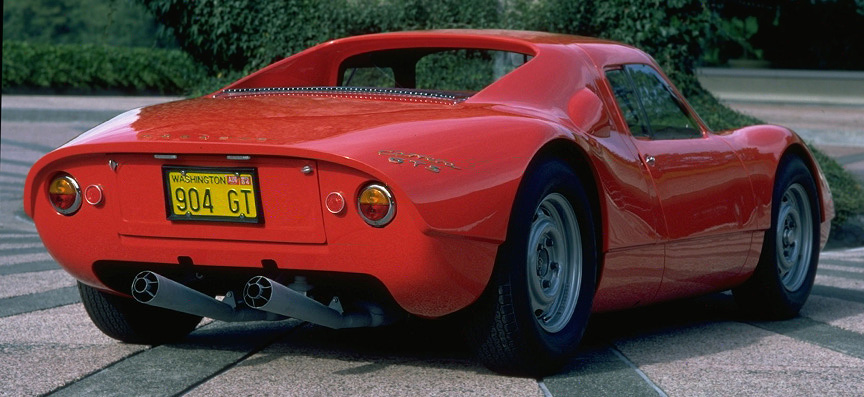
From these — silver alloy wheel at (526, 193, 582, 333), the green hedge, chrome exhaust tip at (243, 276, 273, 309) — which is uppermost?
chrome exhaust tip at (243, 276, 273, 309)

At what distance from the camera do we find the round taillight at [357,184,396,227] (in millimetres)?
3875

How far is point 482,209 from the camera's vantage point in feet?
13.1

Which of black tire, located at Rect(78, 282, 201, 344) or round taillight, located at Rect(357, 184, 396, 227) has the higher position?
round taillight, located at Rect(357, 184, 396, 227)

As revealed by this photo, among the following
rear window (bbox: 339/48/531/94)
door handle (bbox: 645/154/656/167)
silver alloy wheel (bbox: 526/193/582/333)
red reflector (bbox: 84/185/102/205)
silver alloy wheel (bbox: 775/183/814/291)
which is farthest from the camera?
silver alloy wheel (bbox: 775/183/814/291)

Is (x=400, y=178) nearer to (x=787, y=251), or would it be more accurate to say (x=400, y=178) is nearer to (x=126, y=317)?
(x=126, y=317)

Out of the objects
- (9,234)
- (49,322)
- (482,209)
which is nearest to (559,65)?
(482,209)

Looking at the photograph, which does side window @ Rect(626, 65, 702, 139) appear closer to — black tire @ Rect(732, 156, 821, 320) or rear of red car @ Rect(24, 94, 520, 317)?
black tire @ Rect(732, 156, 821, 320)

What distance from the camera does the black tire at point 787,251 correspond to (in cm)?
600

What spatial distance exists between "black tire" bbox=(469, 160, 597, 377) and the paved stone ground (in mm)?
98

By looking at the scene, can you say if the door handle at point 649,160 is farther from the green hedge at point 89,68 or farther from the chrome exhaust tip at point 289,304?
the green hedge at point 89,68

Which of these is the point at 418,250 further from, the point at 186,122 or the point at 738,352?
the point at 738,352

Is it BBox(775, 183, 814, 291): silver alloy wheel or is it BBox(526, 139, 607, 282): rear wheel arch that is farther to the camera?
BBox(775, 183, 814, 291): silver alloy wheel

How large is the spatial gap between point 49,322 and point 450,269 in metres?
2.13

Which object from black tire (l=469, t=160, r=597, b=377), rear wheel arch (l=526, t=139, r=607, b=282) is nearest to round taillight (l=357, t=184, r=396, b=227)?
black tire (l=469, t=160, r=597, b=377)
